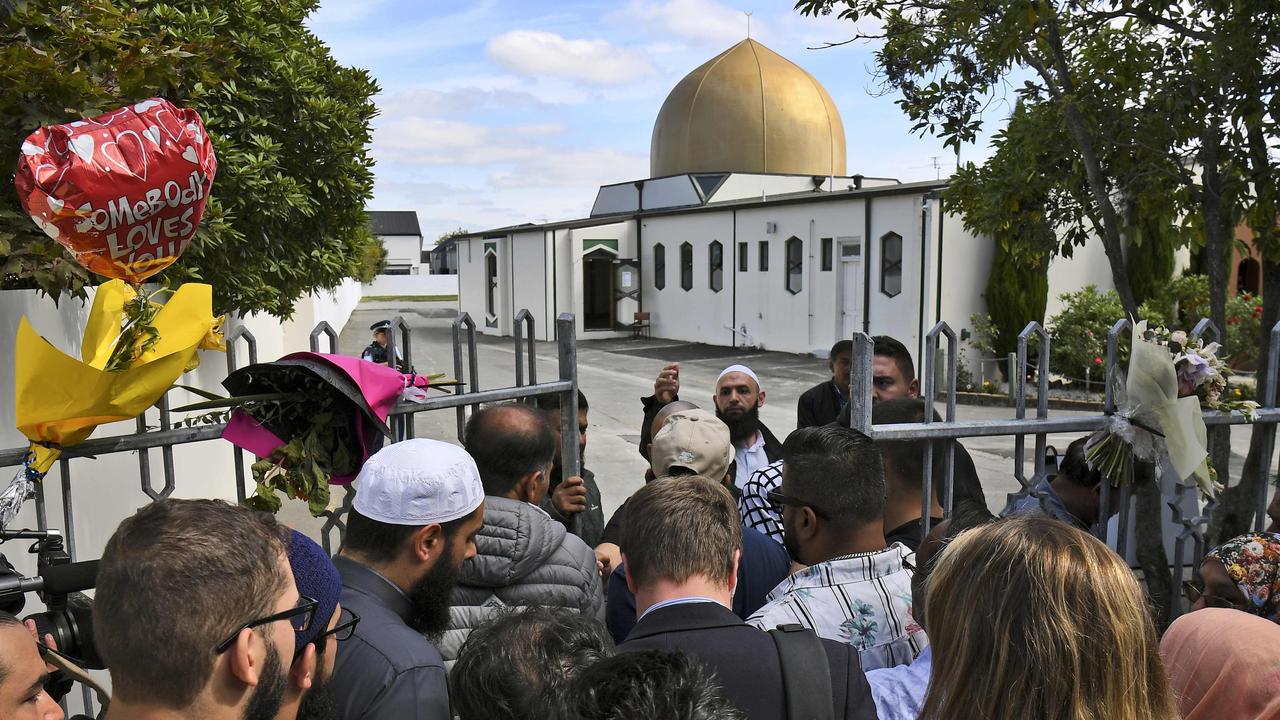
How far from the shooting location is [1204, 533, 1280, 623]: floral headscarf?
8.62 ft

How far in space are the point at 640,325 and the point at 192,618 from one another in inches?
1197

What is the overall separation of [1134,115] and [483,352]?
2236cm

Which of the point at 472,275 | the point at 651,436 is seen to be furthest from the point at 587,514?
the point at 472,275

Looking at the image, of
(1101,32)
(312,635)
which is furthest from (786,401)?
(312,635)

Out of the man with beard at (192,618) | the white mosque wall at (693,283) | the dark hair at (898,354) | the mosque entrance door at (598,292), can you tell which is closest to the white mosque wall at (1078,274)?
the white mosque wall at (693,283)

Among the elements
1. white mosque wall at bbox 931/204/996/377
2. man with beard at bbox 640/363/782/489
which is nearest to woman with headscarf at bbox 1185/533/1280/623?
man with beard at bbox 640/363/782/489

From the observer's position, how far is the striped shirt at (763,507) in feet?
12.1

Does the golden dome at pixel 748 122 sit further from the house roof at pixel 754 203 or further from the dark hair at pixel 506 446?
the dark hair at pixel 506 446

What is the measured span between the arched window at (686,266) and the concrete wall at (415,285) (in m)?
32.9

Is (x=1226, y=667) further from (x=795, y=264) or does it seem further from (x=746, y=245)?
(x=746, y=245)

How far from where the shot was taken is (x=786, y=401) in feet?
57.1

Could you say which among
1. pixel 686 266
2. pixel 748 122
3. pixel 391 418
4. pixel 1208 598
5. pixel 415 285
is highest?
pixel 748 122

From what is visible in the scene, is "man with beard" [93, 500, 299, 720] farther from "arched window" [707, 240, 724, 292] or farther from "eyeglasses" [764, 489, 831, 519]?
"arched window" [707, 240, 724, 292]

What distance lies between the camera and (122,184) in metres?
3.03
